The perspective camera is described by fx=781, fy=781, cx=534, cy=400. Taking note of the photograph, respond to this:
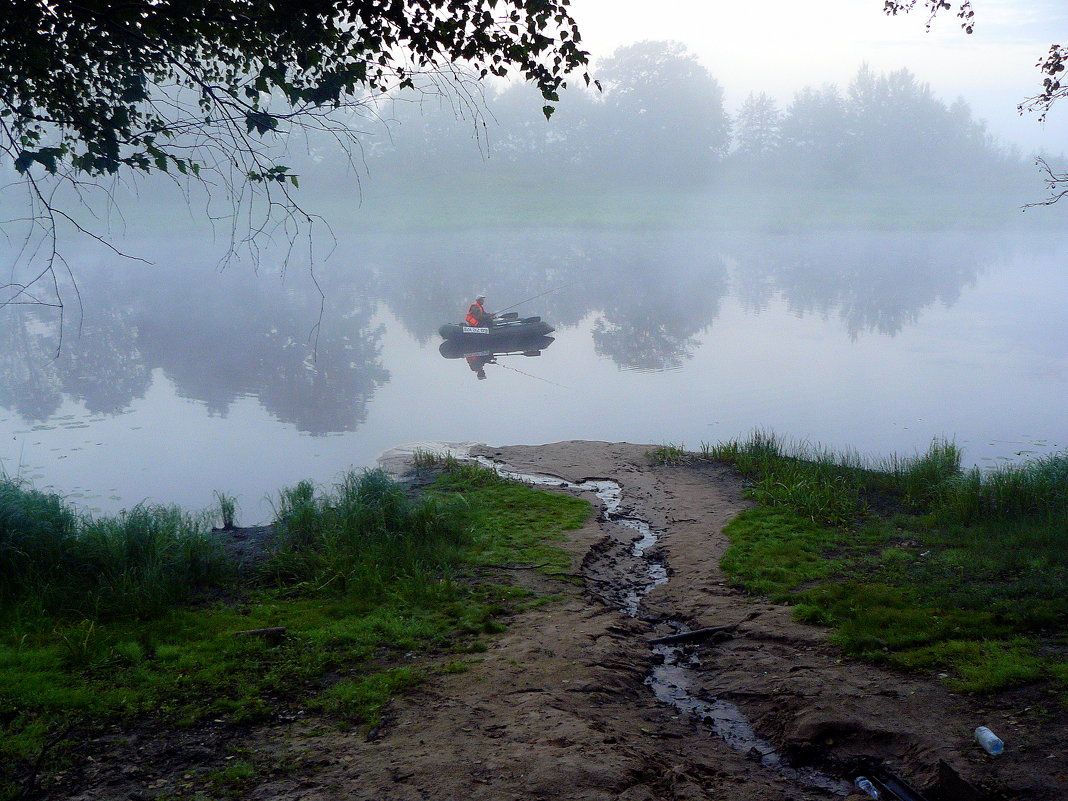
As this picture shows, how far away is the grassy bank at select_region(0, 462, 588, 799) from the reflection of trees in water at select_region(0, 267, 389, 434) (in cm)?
966

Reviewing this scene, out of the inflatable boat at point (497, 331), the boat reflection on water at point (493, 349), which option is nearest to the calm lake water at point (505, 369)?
the boat reflection on water at point (493, 349)

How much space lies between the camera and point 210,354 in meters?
26.5

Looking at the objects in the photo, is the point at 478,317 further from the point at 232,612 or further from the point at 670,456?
the point at 232,612

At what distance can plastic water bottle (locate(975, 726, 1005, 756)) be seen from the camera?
4145 mm

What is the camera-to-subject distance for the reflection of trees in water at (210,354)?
2041 centimetres

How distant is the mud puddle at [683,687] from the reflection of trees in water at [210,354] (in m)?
10.4

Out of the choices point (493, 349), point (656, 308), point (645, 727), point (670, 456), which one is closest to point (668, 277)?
point (656, 308)

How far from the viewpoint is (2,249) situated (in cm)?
5281

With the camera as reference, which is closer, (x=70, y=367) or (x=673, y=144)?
(x=70, y=367)

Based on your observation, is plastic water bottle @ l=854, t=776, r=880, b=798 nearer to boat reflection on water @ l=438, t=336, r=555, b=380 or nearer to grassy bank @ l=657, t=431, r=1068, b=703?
grassy bank @ l=657, t=431, r=1068, b=703

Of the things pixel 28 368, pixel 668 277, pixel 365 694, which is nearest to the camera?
pixel 365 694

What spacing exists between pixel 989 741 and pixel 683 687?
2123 millimetres

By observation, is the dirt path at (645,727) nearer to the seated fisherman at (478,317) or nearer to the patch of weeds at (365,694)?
the patch of weeds at (365,694)

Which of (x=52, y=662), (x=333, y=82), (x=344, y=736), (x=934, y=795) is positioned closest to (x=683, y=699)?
(x=934, y=795)
